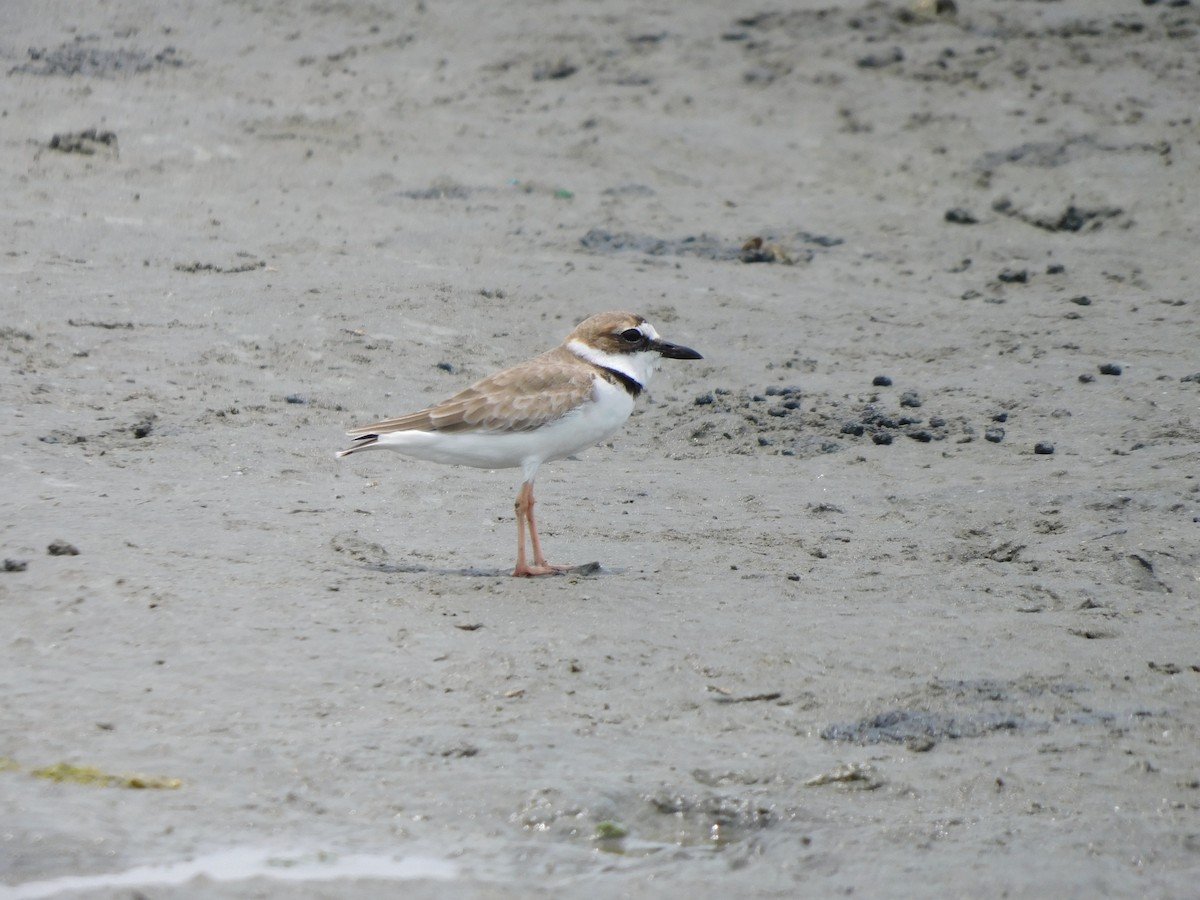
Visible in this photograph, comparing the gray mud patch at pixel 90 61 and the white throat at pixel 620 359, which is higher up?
the gray mud patch at pixel 90 61

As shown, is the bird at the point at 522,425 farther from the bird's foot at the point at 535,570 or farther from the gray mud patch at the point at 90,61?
the gray mud patch at the point at 90,61

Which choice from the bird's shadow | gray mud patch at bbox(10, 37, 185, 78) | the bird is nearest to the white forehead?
the bird

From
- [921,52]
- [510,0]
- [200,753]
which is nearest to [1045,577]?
[200,753]

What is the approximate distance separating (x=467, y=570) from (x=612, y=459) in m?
2.04

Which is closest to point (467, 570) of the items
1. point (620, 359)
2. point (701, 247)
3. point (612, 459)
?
point (620, 359)

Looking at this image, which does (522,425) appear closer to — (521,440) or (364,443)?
(521,440)

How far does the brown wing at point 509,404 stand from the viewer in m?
7.40

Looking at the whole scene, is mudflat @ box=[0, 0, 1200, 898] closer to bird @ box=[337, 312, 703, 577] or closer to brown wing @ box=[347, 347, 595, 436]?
bird @ box=[337, 312, 703, 577]

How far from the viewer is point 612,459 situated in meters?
9.15

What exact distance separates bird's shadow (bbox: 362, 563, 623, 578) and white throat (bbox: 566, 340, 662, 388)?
104 centimetres

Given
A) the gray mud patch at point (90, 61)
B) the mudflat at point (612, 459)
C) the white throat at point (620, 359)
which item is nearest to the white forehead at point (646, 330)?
the white throat at point (620, 359)

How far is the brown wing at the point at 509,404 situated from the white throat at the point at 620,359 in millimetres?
252

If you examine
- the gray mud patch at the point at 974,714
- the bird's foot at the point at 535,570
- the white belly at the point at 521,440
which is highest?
the white belly at the point at 521,440

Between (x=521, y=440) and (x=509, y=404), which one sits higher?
(x=509, y=404)
